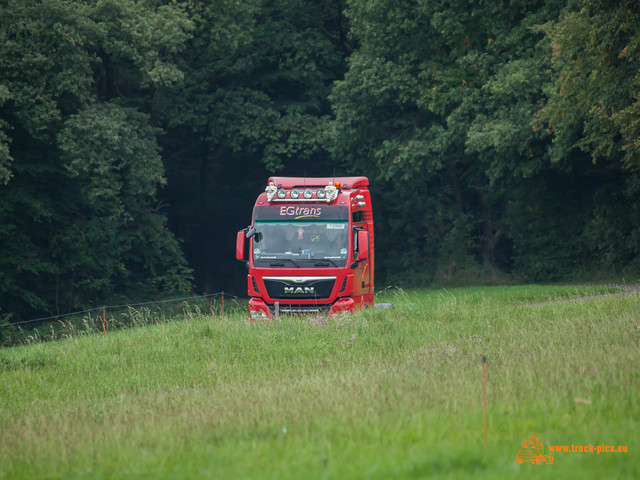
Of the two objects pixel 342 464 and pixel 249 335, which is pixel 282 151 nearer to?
pixel 249 335

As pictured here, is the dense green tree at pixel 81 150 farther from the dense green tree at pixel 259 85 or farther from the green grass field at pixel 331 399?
the green grass field at pixel 331 399

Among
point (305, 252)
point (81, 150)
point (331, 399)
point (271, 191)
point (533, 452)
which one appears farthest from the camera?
point (81, 150)

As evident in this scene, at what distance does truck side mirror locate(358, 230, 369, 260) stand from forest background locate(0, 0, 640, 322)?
27.0 ft

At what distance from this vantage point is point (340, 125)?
35.2 meters

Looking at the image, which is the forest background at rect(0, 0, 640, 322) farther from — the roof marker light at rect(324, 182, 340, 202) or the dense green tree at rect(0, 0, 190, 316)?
the roof marker light at rect(324, 182, 340, 202)

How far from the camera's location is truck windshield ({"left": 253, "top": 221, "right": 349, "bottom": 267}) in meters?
19.4

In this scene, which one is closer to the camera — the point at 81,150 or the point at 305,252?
the point at 305,252

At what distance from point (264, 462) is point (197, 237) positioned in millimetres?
39515

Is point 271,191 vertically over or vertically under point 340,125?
under

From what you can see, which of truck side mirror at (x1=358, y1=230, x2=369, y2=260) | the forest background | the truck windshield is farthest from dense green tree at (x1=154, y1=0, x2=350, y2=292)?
truck side mirror at (x1=358, y1=230, x2=369, y2=260)

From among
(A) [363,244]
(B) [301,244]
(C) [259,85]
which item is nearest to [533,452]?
(A) [363,244]

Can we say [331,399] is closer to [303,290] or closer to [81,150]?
[303,290]

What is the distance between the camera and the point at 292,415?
9.10 metres

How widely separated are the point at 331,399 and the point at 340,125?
26.4 metres
